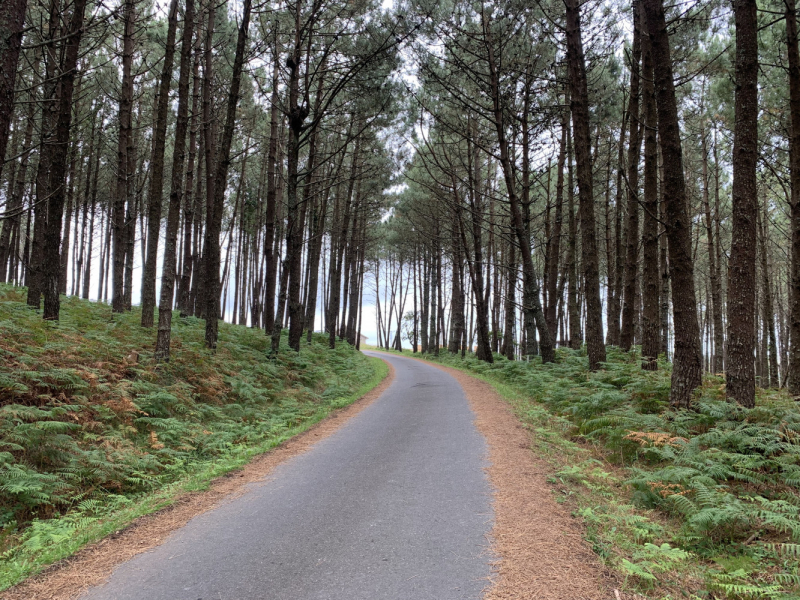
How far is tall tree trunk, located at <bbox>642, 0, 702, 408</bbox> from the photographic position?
6.87 m

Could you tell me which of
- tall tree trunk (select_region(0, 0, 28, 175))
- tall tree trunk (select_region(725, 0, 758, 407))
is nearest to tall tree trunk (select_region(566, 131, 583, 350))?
tall tree trunk (select_region(725, 0, 758, 407))

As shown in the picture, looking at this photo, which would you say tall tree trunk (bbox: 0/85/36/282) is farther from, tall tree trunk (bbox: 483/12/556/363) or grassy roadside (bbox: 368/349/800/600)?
grassy roadside (bbox: 368/349/800/600)

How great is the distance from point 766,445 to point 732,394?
145 cm

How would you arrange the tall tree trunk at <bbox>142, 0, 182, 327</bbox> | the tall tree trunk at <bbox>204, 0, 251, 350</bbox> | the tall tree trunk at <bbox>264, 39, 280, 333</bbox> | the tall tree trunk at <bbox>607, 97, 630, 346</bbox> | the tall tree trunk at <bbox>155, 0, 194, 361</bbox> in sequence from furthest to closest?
the tall tree trunk at <bbox>607, 97, 630, 346</bbox> < the tall tree trunk at <bbox>264, 39, 280, 333</bbox> < the tall tree trunk at <bbox>204, 0, 251, 350</bbox> < the tall tree trunk at <bbox>142, 0, 182, 327</bbox> < the tall tree trunk at <bbox>155, 0, 194, 361</bbox>

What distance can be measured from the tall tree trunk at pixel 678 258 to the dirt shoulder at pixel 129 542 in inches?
246

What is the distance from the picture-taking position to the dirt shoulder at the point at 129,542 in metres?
3.09

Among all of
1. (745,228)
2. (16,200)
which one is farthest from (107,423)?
(16,200)

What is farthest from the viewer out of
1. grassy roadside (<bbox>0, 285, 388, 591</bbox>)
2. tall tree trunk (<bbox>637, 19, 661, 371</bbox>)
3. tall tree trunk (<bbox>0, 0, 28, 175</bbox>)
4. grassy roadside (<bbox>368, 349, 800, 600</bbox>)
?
tall tree trunk (<bbox>637, 19, 661, 371</bbox>)

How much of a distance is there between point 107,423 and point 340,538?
439 centimetres

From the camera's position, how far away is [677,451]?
5.48 metres

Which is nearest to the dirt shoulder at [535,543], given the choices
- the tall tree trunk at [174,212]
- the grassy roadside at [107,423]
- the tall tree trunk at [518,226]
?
the grassy roadside at [107,423]

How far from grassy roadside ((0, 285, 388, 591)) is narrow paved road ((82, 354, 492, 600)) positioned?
2.87 ft

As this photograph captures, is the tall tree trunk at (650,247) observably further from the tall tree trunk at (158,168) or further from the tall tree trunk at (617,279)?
the tall tree trunk at (158,168)

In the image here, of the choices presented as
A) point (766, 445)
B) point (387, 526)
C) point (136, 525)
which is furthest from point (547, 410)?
point (136, 525)
